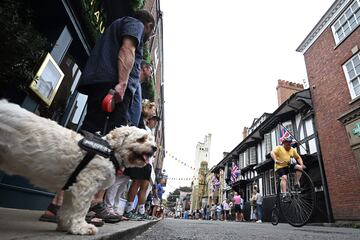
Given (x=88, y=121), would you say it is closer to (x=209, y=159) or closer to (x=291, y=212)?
(x=291, y=212)

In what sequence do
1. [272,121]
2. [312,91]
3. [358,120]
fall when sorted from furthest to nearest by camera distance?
1. [272,121]
2. [312,91]
3. [358,120]

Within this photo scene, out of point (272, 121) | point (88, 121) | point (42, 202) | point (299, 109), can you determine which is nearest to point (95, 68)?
point (88, 121)

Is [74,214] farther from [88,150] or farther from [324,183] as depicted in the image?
[324,183]

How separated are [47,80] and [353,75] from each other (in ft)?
40.1

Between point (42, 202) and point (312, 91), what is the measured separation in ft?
45.3

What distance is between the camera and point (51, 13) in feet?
12.8

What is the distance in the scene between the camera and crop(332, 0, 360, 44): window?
11294 millimetres

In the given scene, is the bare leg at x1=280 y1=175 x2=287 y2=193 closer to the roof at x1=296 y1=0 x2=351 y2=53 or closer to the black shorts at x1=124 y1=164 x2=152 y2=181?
the black shorts at x1=124 y1=164 x2=152 y2=181

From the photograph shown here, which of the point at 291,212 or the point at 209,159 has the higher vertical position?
the point at 209,159

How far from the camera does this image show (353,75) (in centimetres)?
1098

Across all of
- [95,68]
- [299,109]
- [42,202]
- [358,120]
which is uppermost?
[299,109]

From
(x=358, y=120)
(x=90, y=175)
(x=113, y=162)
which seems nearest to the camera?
(x=90, y=175)

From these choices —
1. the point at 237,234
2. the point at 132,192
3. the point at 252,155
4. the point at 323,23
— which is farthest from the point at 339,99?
the point at 252,155

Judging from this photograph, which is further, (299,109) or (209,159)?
(209,159)
